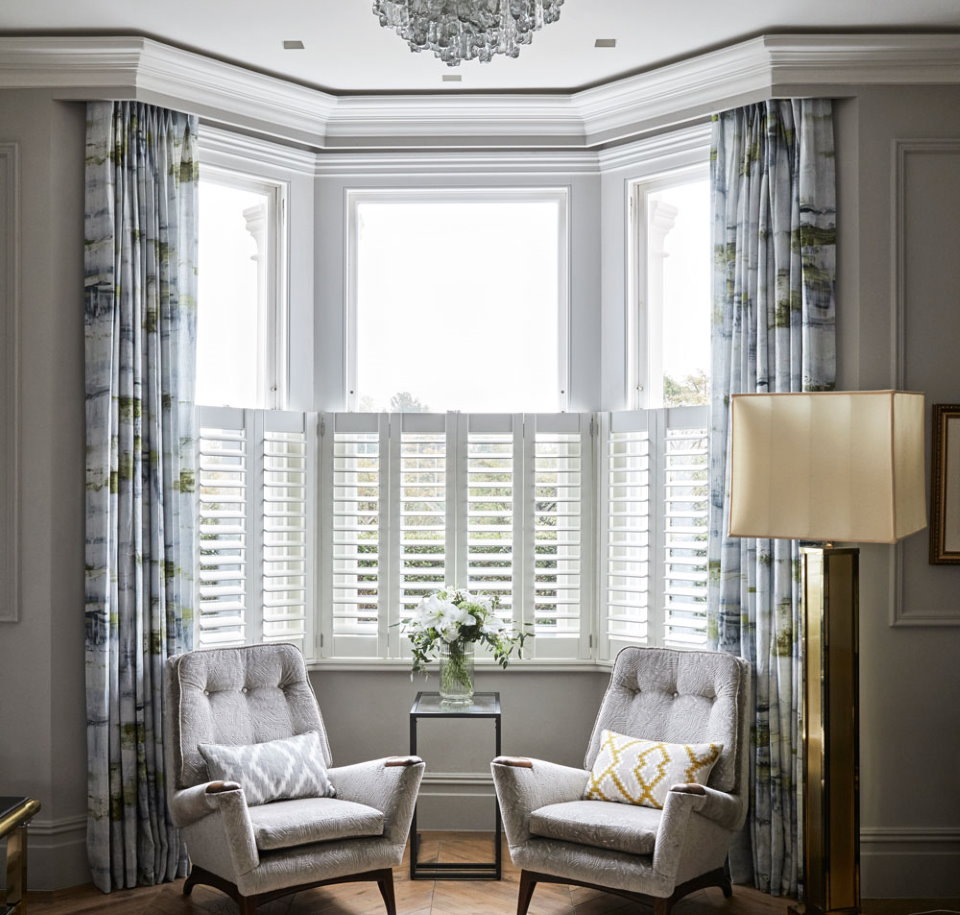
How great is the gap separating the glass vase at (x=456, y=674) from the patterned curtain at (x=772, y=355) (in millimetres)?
1010

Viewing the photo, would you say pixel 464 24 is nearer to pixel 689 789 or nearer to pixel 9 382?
pixel 9 382

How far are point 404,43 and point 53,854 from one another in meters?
3.40

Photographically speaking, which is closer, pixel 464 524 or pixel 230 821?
pixel 230 821

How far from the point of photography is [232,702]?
12.1 feet

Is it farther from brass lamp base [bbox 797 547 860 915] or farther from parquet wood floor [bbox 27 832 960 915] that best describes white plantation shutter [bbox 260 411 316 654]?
brass lamp base [bbox 797 547 860 915]

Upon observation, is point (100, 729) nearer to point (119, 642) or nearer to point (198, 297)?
point (119, 642)

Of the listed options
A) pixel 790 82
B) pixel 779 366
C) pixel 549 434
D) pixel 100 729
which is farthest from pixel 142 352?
pixel 790 82

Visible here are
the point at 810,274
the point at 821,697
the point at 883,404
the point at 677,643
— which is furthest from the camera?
the point at 677,643

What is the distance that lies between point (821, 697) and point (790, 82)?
229 centimetres

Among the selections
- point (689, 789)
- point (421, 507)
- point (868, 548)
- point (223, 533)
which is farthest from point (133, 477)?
point (868, 548)

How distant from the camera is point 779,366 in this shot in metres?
3.63

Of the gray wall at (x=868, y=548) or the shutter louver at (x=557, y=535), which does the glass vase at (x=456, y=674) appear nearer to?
the shutter louver at (x=557, y=535)

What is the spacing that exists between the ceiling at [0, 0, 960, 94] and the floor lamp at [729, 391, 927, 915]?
1443 mm

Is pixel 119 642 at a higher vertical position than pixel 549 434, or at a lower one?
lower
